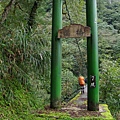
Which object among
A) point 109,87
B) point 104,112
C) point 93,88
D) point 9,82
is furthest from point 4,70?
point 109,87

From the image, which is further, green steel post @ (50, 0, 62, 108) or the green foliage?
the green foliage

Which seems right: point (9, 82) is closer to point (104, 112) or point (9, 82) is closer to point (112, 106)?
point (104, 112)

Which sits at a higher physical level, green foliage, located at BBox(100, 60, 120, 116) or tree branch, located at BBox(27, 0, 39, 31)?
tree branch, located at BBox(27, 0, 39, 31)

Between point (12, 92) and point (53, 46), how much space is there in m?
0.66

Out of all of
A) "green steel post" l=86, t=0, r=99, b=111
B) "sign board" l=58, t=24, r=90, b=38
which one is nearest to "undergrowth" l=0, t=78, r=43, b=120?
"green steel post" l=86, t=0, r=99, b=111

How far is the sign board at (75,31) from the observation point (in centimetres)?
203

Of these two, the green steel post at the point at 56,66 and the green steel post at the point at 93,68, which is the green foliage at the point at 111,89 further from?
the green steel post at the point at 56,66

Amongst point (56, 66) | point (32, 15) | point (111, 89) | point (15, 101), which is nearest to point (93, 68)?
point (56, 66)

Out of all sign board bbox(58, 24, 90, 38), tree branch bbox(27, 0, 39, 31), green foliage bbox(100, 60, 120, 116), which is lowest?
green foliage bbox(100, 60, 120, 116)

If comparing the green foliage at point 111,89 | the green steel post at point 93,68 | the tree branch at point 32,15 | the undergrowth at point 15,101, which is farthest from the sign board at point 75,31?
the green foliage at point 111,89

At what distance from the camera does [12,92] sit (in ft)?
6.10

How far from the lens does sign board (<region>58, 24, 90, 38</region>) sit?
2.03m

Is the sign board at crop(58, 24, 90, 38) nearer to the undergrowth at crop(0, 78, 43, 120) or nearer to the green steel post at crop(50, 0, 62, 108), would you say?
the green steel post at crop(50, 0, 62, 108)

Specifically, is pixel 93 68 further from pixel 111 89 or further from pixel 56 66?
pixel 111 89
